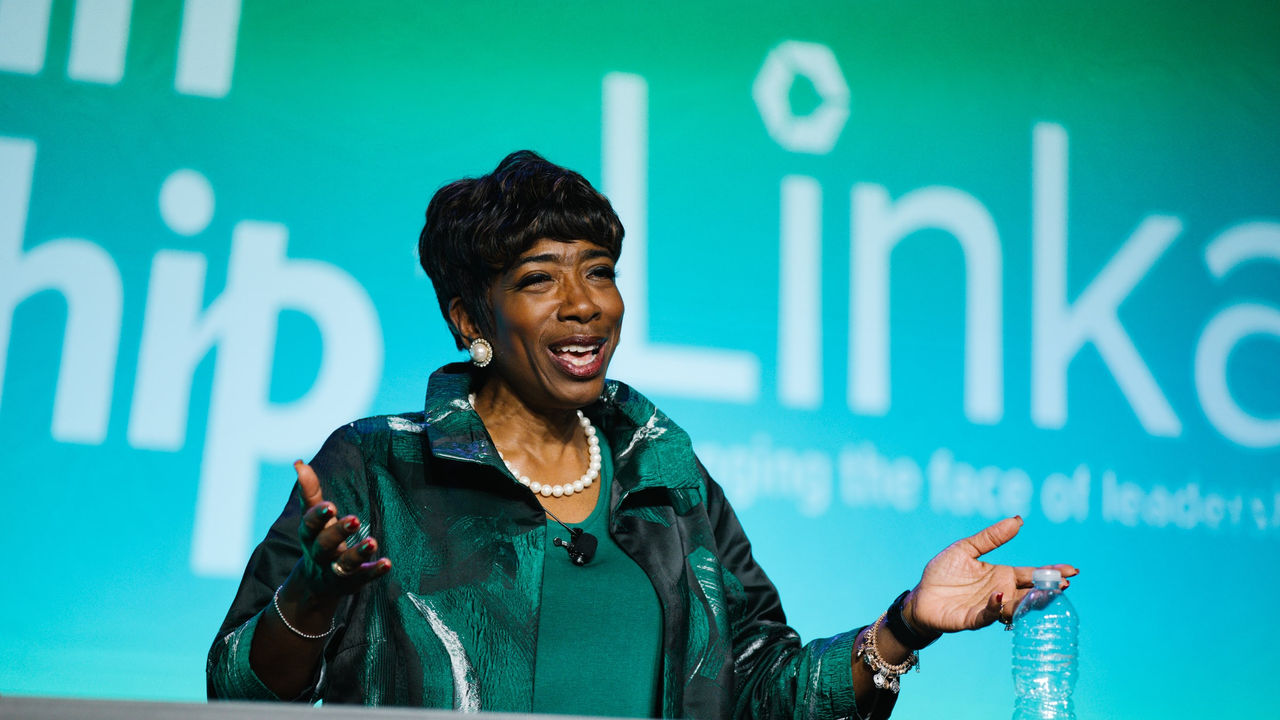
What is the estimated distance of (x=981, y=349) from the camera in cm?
329

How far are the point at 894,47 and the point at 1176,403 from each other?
122 cm

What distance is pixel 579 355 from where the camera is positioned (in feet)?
6.23

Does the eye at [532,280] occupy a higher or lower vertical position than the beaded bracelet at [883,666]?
higher

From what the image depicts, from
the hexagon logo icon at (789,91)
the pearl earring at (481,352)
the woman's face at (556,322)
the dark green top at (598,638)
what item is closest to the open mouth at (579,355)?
the woman's face at (556,322)

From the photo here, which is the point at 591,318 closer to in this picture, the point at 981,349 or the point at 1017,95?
the point at 981,349

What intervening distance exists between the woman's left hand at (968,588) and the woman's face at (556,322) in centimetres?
56

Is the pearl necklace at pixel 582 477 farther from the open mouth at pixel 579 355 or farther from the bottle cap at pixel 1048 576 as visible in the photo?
the bottle cap at pixel 1048 576

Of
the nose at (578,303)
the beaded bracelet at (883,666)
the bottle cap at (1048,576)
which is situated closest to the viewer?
the bottle cap at (1048,576)

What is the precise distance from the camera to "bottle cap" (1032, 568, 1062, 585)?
1.64m

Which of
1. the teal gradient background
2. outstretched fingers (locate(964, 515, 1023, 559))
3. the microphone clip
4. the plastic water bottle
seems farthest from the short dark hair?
the teal gradient background

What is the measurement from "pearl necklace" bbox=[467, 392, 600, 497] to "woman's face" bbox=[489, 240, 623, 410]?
109 millimetres

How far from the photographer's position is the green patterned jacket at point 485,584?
1.64 m

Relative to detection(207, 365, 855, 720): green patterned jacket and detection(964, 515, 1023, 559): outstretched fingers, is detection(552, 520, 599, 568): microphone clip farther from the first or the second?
detection(964, 515, 1023, 559): outstretched fingers

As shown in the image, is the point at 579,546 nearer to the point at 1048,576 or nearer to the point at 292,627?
the point at 292,627
